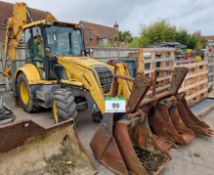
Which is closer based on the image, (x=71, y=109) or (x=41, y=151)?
(x=41, y=151)

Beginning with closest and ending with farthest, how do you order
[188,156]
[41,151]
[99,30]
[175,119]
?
1. [41,151]
2. [188,156]
3. [175,119]
4. [99,30]

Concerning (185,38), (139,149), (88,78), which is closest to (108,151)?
(139,149)

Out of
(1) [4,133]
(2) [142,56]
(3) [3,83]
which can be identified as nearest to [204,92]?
(2) [142,56]

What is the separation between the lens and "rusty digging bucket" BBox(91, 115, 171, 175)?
218cm

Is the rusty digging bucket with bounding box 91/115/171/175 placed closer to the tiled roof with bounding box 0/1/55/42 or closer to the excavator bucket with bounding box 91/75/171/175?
the excavator bucket with bounding box 91/75/171/175

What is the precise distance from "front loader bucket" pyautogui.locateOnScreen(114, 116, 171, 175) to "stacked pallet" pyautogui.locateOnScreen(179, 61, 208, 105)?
102 inches

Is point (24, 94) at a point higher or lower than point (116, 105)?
lower

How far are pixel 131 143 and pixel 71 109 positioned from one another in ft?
4.81

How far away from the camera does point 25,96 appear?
4.98 metres

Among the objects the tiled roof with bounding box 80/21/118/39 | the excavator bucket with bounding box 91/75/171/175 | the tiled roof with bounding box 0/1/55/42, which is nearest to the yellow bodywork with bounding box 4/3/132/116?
the excavator bucket with bounding box 91/75/171/175

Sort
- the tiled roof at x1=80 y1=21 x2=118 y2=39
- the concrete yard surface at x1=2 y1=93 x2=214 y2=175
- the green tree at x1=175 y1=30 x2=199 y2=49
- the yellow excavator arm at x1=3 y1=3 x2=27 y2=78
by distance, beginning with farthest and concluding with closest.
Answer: the tiled roof at x1=80 y1=21 x2=118 y2=39 < the green tree at x1=175 y1=30 x2=199 y2=49 < the yellow excavator arm at x1=3 y1=3 x2=27 y2=78 < the concrete yard surface at x1=2 y1=93 x2=214 y2=175

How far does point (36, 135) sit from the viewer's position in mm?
2107

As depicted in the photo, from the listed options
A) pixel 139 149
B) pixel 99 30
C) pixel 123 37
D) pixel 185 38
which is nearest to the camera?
pixel 139 149

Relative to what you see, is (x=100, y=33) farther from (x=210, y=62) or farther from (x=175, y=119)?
(x=175, y=119)
